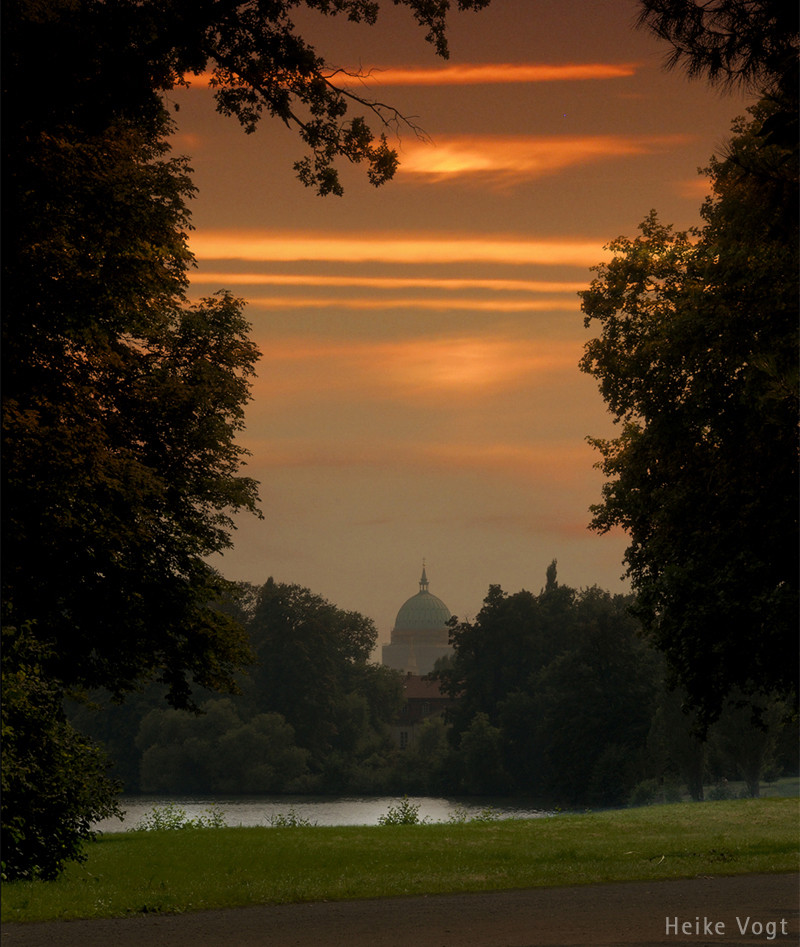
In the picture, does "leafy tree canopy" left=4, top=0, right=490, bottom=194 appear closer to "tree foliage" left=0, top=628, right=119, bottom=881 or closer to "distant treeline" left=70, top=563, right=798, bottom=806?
"tree foliage" left=0, top=628, right=119, bottom=881

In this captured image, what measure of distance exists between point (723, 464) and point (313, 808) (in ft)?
157

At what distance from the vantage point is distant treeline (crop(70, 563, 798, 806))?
70562 millimetres

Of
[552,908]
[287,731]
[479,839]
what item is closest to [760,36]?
[552,908]

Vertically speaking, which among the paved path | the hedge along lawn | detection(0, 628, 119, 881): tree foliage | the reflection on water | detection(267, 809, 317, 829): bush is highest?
detection(0, 628, 119, 881): tree foliage

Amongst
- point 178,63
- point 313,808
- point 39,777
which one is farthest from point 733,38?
point 313,808

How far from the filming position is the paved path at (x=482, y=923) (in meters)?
12.8

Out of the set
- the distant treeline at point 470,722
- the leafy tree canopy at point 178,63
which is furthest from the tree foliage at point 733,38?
the distant treeline at point 470,722

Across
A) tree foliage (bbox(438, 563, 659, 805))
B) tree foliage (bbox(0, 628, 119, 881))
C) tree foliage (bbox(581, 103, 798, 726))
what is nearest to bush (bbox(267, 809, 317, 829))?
tree foliage (bbox(581, 103, 798, 726))

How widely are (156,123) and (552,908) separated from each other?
11.8 metres

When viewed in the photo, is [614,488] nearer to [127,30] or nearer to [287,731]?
[127,30]

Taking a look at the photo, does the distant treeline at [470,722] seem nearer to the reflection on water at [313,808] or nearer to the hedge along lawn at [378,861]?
the reflection on water at [313,808]

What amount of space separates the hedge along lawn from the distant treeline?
3405 cm

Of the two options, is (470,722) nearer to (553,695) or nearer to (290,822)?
(553,695)

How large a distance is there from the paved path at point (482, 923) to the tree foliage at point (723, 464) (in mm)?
5486
